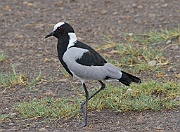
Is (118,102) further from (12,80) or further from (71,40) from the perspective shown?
(12,80)

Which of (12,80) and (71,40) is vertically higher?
(71,40)

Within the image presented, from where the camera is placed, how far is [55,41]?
26.0 feet

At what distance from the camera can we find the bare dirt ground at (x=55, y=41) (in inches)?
204

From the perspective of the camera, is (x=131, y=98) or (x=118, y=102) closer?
(x=118, y=102)

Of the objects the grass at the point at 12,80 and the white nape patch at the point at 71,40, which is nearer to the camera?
the white nape patch at the point at 71,40

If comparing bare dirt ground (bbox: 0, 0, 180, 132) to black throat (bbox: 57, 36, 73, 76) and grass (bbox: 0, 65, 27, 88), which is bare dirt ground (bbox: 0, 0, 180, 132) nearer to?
grass (bbox: 0, 65, 27, 88)

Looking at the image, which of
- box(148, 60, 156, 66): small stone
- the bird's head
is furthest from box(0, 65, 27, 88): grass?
box(148, 60, 156, 66): small stone

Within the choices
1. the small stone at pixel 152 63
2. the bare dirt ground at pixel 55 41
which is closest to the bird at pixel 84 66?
the bare dirt ground at pixel 55 41

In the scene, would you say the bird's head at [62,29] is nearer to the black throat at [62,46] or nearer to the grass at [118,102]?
the black throat at [62,46]

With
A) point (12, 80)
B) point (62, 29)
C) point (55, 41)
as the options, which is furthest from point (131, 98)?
point (55, 41)

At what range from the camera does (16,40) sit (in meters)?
7.91

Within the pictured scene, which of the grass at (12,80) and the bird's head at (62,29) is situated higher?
the bird's head at (62,29)

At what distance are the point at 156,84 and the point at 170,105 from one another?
53cm

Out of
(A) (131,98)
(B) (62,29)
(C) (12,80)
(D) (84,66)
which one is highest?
(B) (62,29)
